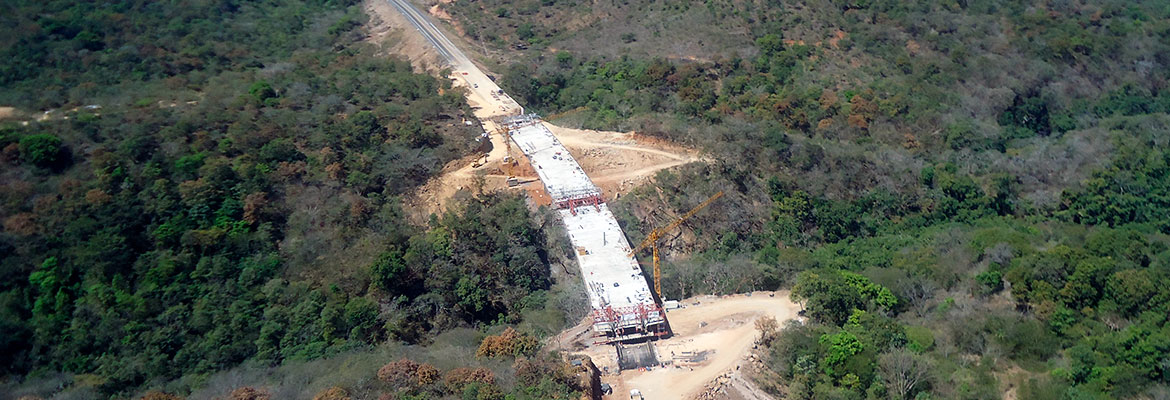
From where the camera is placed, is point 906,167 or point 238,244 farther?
point 906,167

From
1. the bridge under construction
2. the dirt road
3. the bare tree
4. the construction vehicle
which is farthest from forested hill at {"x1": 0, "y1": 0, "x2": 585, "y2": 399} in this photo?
the bare tree

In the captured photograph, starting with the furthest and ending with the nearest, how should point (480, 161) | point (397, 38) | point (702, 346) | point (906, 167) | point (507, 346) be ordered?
point (397, 38) → point (906, 167) → point (480, 161) → point (702, 346) → point (507, 346)

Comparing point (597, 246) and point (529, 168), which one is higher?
point (597, 246)

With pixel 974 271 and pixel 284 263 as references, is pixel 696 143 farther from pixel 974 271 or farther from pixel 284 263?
pixel 284 263

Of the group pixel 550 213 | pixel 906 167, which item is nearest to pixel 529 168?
pixel 550 213

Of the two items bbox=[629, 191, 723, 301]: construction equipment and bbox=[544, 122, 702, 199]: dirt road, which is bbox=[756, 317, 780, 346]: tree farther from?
bbox=[544, 122, 702, 199]: dirt road

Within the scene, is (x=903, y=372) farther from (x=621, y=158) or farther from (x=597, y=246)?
(x=621, y=158)

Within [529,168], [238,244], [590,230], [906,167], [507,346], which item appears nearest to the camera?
[507,346]
